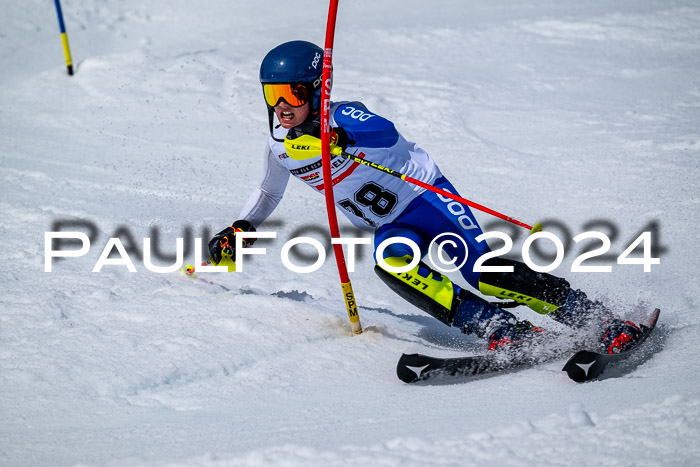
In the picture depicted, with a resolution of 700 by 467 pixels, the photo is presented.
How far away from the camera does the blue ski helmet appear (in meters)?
3.22

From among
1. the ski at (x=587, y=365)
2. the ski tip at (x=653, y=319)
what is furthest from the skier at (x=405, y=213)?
the ski at (x=587, y=365)

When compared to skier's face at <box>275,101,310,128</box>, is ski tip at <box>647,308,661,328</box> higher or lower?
lower

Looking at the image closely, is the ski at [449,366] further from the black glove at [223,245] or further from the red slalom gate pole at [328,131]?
the black glove at [223,245]

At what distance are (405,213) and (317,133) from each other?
0.64m

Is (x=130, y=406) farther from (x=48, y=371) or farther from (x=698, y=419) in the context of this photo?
(x=698, y=419)

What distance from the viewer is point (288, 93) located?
3248 millimetres

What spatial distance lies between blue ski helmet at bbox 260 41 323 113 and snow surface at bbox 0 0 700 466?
1265mm

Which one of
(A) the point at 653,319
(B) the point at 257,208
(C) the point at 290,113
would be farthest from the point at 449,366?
(B) the point at 257,208

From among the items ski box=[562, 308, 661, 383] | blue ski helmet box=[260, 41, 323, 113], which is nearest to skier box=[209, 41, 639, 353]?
blue ski helmet box=[260, 41, 323, 113]

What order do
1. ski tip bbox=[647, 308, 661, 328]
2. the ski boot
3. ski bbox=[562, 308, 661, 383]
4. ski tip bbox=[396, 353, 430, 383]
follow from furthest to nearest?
ski tip bbox=[647, 308, 661, 328], the ski boot, ski tip bbox=[396, 353, 430, 383], ski bbox=[562, 308, 661, 383]

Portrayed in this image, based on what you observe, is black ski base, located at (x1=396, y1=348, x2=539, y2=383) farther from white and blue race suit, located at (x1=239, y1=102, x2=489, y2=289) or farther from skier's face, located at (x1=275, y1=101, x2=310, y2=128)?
skier's face, located at (x1=275, y1=101, x2=310, y2=128)

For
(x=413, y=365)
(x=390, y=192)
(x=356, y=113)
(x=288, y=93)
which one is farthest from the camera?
(x=390, y=192)

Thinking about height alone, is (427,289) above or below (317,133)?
below

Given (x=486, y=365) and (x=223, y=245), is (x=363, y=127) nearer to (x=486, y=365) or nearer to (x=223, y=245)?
(x=223, y=245)
